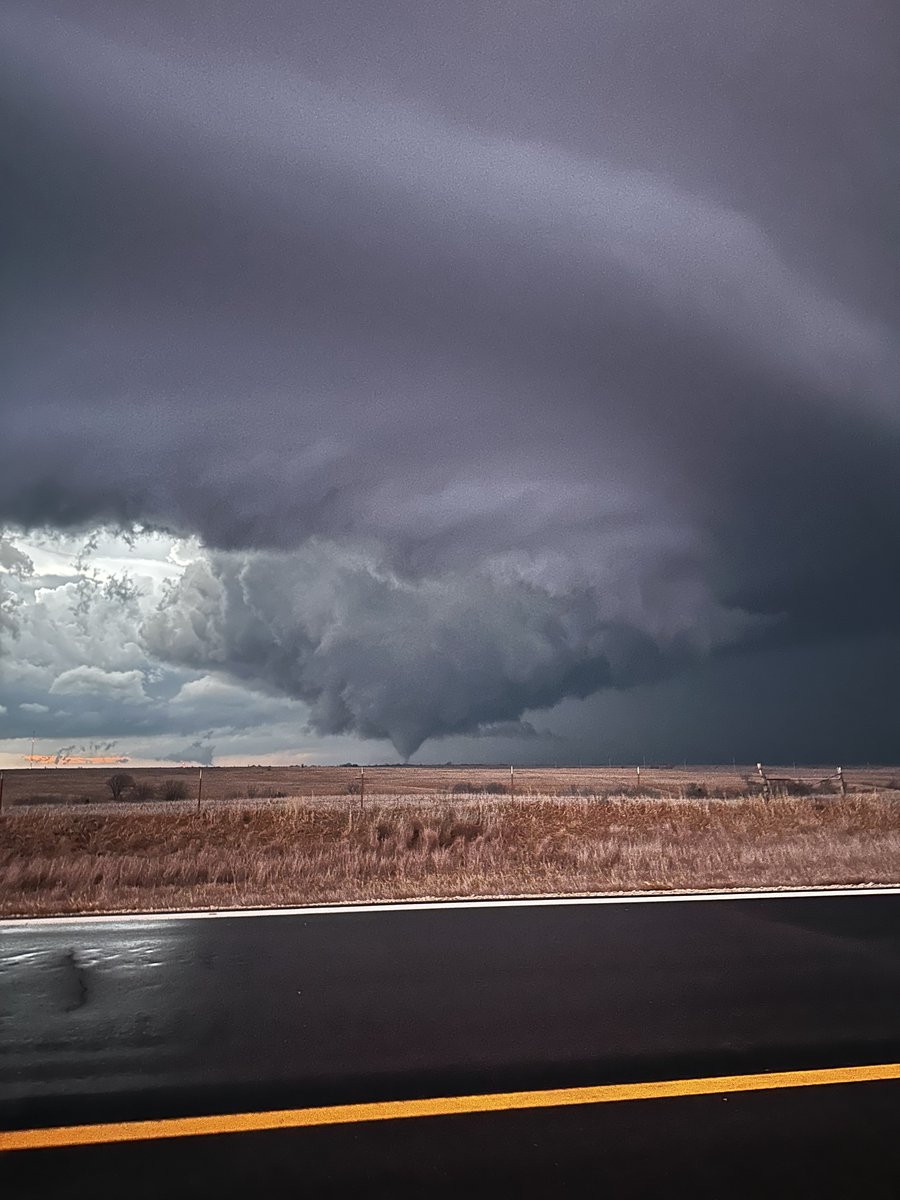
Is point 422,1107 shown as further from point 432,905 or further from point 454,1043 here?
point 432,905

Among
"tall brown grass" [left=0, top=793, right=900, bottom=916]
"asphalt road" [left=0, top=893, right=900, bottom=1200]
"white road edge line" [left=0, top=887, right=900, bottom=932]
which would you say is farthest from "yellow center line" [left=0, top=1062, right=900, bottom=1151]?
"tall brown grass" [left=0, top=793, right=900, bottom=916]

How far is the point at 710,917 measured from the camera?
8.75 meters

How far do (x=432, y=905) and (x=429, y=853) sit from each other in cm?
631

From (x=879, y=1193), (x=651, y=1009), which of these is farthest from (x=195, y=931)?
(x=879, y=1193)

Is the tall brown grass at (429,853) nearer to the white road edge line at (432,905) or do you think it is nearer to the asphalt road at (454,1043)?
the white road edge line at (432,905)

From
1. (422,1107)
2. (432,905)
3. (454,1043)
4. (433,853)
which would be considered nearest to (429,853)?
(433,853)

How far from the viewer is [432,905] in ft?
30.7

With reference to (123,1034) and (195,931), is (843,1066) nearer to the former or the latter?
(123,1034)

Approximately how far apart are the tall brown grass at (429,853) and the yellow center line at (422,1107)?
5.61 m

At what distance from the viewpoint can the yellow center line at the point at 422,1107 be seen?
154 inches

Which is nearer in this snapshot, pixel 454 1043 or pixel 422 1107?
pixel 422 1107

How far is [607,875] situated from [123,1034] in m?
8.16

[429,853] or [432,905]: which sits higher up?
[432,905]

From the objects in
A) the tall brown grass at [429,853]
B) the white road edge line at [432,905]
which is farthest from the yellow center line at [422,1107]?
the tall brown grass at [429,853]
